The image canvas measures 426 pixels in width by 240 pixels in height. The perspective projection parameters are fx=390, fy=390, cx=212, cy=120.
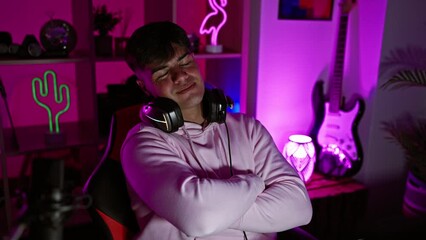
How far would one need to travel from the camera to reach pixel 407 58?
96.0 inches

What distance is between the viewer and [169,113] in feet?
4.27

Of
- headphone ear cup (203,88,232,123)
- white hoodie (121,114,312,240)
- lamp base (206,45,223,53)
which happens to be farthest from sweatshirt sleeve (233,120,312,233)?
lamp base (206,45,223,53)

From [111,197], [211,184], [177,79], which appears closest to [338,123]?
[177,79]

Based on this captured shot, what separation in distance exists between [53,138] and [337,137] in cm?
168

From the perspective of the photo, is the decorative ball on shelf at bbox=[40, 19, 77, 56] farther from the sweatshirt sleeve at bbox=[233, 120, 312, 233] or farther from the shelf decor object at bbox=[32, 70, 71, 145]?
the sweatshirt sleeve at bbox=[233, 120, 312, 233]

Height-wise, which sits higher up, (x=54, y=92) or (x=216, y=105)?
(x=216, y=105)

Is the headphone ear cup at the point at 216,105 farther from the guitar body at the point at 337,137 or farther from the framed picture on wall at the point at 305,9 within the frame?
the guitar body at the point at 337,137

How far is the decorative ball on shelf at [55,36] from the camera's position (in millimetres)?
2070

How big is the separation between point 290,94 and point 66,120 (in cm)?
146

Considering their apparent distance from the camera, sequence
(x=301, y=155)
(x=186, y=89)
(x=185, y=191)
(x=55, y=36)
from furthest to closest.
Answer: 1. (x=301, y=155)
2. (x=55, y=36)
3. (x=186, y=89)
4. (x=185, y=191)

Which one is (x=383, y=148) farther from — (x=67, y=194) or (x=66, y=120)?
(x=67, y=194)

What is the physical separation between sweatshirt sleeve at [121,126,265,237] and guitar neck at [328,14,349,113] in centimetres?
131

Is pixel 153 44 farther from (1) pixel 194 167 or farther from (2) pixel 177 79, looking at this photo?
(1) pixel 194 167

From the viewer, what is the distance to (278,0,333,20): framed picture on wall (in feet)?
7.47
